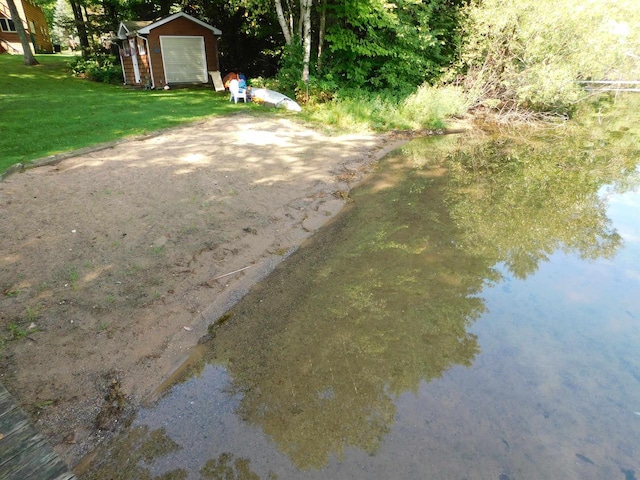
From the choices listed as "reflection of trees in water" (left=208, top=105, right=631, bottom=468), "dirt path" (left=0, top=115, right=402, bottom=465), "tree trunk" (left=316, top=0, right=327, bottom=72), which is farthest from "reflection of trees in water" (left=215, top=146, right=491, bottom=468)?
"tree trunk" (left=316, top=0, right=327, bottom=72)

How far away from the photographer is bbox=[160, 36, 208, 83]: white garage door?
18625 millimetres

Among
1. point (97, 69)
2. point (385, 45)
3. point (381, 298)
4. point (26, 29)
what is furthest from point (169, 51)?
point (26, 29)

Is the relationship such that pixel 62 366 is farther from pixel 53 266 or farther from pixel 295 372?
pixel 295 372

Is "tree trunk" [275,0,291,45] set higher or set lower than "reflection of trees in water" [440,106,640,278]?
higher

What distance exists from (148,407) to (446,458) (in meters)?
2.35

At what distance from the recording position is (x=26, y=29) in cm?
3077

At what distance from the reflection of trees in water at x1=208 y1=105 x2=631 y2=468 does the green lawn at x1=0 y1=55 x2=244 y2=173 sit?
611 cm

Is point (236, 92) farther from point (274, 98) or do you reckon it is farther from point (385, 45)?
point (385, 45)

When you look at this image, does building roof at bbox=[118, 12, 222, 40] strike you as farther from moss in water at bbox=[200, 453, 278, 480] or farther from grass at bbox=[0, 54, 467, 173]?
moss in water at bbox=[200, 453, 278, 480]

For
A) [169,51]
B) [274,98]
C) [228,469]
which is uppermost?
[169,51]

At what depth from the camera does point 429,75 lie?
16844 mm

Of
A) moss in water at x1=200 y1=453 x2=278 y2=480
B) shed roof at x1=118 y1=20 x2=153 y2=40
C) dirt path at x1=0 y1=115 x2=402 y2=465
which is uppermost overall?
shed roof at x1=118 y1=20 x2=153 y2=40

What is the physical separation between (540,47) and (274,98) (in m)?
9.95

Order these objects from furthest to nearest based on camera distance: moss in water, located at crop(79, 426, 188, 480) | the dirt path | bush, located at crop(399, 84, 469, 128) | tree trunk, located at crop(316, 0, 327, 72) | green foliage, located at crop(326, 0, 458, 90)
→ tree trunk, located at crop(316, 0, 327, 72) < green foliage, located at crop(326, 0, 458, 90) < bush, located at crop(399, 84, 469, 128) < the dirt path < moss in water, located at crop(79, 426, 188, 480)
